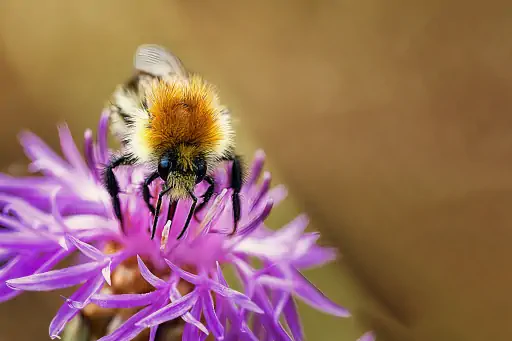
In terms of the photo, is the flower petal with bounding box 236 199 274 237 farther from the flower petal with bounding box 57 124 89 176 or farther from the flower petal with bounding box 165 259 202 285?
the flower petal with bounding box 57 124 89 176

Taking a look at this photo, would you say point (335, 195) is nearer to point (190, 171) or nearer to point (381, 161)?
point (381, 161)

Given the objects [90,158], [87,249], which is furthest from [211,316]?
[90,158]

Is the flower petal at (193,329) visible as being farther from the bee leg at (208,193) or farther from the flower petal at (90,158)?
the flower petal at (90,158)

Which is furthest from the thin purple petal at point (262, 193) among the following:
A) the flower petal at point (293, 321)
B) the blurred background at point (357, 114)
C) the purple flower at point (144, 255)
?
the blurred background at point (357, 114)

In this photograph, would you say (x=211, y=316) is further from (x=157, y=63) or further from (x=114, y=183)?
(x=157, y=63)

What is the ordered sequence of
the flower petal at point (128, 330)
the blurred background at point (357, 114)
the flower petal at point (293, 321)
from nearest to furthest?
the flower petal at point (128, 330) → the flower petal at point (293, 321) → the blurred background at point (357, 114)

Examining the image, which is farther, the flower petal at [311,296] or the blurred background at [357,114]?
the blurred background at [357,114]

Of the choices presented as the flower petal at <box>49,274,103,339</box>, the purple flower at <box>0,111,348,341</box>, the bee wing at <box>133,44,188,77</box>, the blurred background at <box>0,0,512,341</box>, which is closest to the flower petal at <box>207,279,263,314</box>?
the purple flower at <box>0,111,348,341</box>
